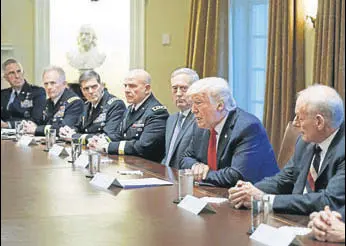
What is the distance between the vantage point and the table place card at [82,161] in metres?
3.11

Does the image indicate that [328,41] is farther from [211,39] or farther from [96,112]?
[211,39]

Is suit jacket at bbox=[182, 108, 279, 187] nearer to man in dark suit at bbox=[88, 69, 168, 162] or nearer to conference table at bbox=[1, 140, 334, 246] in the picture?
conference table at bbox=[1, 140, 334, 246]

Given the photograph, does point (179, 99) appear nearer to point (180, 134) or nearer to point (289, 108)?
point (180, 134)

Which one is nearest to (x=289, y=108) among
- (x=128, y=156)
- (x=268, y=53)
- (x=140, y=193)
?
(x=268, y=53)

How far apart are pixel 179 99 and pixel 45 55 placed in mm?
2854

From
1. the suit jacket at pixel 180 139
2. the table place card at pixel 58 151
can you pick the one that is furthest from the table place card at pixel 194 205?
the table place card at pixel 58 151

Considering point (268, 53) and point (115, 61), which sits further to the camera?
point (115, 61)

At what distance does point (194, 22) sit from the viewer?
19.9ft

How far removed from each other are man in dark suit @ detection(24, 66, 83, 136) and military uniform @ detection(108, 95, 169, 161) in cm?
91

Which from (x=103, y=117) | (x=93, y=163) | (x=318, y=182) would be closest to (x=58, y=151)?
(x=93, y=163)

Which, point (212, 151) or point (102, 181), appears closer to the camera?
point (102, 181)

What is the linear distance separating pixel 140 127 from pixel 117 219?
2.20m

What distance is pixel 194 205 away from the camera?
1.99 m

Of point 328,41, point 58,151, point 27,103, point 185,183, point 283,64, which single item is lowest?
point 58,151
